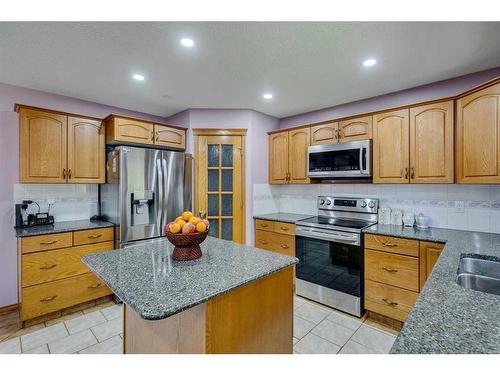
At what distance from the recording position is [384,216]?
2865 mm

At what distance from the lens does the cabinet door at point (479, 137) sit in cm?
198

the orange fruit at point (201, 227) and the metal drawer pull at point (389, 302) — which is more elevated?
the orange fruit at point (201, 227)

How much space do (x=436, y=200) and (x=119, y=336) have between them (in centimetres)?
336

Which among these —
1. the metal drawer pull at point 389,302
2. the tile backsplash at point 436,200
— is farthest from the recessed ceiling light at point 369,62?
the metal drawer pull at point 389,302

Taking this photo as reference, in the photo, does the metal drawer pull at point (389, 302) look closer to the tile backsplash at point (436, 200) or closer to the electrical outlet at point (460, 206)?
the tile backsplash at point (436, 200)

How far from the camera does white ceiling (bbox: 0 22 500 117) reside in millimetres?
1741

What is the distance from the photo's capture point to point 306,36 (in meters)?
1.82

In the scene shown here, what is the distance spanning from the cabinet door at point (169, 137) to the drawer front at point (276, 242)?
1.62 metres

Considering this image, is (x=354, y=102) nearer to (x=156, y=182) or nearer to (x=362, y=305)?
(x=362, y=305)

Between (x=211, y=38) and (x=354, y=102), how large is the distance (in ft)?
7.01

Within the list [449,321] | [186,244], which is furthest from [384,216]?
[186,244]

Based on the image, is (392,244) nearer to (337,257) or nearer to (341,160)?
(337,257)

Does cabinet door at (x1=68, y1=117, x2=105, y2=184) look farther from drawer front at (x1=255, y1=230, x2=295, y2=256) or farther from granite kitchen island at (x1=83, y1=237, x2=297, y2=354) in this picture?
drawer front at (x1=255, y1=230, x2=295, y2=256)

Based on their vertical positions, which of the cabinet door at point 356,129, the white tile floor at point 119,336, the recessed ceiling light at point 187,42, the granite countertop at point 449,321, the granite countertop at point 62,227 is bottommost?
the white tile floor at point 119,336
